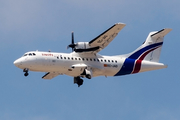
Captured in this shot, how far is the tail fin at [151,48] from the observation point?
30.0 metres

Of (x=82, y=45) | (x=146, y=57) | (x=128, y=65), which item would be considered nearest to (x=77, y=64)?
(x=82, y=45)

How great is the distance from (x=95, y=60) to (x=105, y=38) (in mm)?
1690

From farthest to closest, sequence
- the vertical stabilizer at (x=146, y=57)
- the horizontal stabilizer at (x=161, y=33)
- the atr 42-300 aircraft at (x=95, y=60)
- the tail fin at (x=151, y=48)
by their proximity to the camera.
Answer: the tail fin at (x=151, y=48) < the horizontal stabilizer at (x=161, y=33) < the vertical stabilizer at (x=146, y=57) < the atr 42-300 aircraft at (x=95, y=60)

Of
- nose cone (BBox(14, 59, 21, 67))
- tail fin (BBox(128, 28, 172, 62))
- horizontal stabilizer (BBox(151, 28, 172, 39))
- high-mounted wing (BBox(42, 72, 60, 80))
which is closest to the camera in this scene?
nose cone (BBox(14, 59, 21, 67))

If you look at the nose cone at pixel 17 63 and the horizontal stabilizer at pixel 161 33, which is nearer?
the nose cone at pixel 17 63

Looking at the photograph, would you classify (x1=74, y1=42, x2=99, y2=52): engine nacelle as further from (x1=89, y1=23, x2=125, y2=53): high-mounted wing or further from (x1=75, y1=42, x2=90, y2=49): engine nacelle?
(x1=89, y1=23, x2=125, y2=53): high-mounted wing

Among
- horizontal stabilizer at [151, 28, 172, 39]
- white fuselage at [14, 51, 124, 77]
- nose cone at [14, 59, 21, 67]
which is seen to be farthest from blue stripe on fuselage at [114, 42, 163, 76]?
nose cone at [14, 59, 21, 67]

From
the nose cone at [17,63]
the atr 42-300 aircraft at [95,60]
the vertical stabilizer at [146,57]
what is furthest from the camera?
the vertical stabilizer at [146,57]

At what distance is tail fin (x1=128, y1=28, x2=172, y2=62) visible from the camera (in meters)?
30.0

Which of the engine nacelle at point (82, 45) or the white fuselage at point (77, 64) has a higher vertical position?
the engine nacelle at point (82, 45)

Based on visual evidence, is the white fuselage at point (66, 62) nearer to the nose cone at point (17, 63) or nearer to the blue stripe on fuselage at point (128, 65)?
the nose cone at point (17, 63)

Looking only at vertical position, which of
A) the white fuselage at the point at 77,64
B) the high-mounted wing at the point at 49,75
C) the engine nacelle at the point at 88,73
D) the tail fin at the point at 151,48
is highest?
the tail fin at the point at 151,48

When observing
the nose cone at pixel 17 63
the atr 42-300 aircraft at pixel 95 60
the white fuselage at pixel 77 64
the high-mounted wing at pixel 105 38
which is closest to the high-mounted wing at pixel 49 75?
the atr 42-300 aircraft at pixel 95 60

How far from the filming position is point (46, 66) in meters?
26.4
